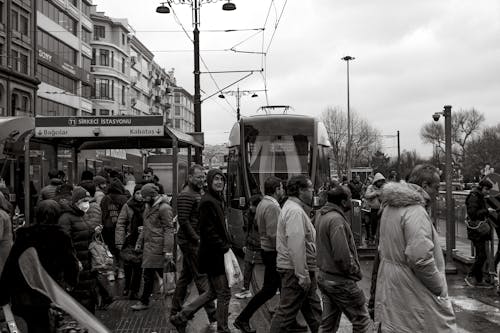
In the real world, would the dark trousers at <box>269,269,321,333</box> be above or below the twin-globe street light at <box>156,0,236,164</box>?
below

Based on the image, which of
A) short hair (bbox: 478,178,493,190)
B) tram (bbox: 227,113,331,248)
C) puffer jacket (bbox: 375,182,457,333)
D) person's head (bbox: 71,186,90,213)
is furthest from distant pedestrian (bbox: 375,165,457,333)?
tram (bbox: 227,113,331,248)

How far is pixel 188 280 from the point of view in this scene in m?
7.61

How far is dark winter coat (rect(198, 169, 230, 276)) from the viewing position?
21.3ft

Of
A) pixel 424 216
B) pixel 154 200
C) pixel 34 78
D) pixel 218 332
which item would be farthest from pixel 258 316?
pixel 34 78

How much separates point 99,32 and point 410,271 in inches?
2904

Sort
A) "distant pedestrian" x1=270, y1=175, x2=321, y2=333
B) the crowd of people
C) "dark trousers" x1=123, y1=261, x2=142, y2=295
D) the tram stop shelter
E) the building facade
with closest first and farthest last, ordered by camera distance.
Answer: the crowd of people
"distant pedestrian" x1=270, y1=175, x2=321, y2=333
"dark trousers" x1=123, y1=261, x2=142, y2=295
the tram stop shelter
the building facade

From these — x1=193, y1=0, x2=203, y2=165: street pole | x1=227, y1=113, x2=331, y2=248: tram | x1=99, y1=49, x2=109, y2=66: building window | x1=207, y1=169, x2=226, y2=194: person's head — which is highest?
x1=99, y1=49, x2=109, y2=66: building window

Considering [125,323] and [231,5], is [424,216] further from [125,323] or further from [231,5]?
[231,5]

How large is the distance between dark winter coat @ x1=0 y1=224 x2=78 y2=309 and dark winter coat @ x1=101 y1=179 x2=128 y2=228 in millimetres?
5750

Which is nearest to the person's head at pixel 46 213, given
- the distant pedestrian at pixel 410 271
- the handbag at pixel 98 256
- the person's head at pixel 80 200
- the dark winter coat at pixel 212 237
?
the person's head at pixel 80 200

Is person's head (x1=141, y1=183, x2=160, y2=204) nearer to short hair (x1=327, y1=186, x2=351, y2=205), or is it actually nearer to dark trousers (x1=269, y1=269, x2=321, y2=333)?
dark trousers (x1=269, y1=269, x2=321, y2=333)

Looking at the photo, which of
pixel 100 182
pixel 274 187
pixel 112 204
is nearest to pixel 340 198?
pixel 274 187

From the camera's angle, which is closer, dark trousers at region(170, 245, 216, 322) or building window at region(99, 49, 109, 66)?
dark trousers at region(170, 245, 216, 322)

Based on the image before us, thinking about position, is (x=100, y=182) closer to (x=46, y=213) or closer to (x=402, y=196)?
(x=46, y=213)
